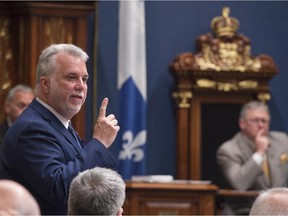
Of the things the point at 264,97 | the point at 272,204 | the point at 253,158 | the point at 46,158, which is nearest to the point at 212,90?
the point at 264,97

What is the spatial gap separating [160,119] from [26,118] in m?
5.19

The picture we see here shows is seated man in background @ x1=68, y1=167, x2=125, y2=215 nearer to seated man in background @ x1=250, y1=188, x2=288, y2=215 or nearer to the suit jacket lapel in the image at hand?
seated man in background @ x1=250, y1=188, x2=288, y2=215

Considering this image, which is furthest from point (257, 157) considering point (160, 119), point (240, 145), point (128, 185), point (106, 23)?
point (106, 23)

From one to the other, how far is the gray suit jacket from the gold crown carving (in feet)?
4.44

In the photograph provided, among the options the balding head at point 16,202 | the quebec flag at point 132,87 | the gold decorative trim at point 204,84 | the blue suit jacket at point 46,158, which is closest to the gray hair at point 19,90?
the quebec flag at point 132,87

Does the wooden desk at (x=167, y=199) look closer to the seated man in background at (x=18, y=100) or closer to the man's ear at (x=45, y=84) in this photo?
the seated man in background at (x=18, y=100)

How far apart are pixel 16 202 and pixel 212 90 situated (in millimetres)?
6504

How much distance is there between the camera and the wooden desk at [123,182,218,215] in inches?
267

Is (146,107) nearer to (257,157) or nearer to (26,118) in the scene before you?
(257,157)

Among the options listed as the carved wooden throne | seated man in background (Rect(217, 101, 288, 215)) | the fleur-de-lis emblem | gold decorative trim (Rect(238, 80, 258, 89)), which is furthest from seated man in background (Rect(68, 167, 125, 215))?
gold decorative trim (Rect(238, 80, 258, 89))

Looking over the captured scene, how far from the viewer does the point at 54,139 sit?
3.88 meters

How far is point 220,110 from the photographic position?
8797mm

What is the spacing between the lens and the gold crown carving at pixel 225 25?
29.0 ft

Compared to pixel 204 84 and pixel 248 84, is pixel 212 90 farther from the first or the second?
pixel 248 84
